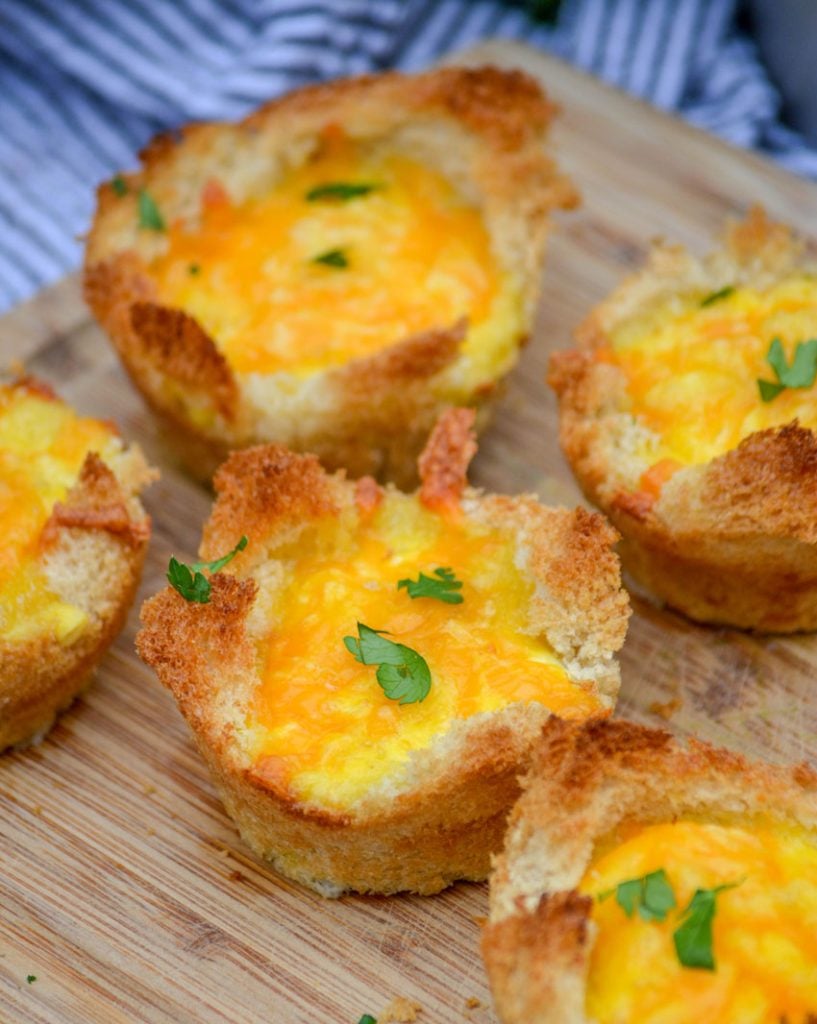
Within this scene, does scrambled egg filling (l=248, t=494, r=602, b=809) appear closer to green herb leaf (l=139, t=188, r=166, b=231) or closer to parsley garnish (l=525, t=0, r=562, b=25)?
green herb leaf (l=139, t=188, r=166, b=231)

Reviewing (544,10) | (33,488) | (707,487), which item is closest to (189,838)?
(33,488)

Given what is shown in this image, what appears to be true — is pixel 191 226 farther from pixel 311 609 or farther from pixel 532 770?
pixel 532 770

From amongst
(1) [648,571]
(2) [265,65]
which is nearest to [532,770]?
(1) [648,571]

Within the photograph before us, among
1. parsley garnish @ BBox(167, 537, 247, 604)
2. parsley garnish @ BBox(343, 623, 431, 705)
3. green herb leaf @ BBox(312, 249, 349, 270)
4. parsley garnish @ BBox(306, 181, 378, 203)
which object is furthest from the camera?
parsley garnish @ BBox(306, 181, 378, 203)

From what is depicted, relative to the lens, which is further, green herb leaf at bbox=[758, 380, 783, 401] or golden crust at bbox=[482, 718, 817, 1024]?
green herb leaf at bbox=[758, 380, 783, 401]

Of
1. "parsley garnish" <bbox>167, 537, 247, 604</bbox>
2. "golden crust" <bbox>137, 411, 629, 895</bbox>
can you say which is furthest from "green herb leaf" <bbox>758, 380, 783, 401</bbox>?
"parsley garnish" <bbox>167, 537, 247, 604</bbox>

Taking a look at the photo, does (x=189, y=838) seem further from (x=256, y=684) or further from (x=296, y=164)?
(x=296, y=164)

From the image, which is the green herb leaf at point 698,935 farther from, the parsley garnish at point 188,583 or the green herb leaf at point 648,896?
the parsley garnish at point 188,583
